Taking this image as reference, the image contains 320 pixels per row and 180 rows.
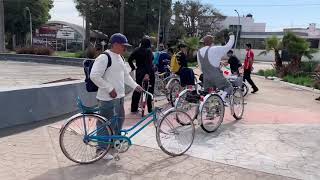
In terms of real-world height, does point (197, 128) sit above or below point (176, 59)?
below

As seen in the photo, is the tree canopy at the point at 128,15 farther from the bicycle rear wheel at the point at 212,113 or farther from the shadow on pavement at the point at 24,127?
the bicycle rear wheel at the point at 212,113

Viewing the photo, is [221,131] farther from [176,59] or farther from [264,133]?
[176,59]

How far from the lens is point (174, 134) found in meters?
6.32

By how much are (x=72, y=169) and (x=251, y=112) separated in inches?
233

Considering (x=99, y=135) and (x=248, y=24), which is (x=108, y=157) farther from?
(x=248, y=24)

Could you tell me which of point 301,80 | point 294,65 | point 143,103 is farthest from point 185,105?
point 294,65

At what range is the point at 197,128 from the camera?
8.16m

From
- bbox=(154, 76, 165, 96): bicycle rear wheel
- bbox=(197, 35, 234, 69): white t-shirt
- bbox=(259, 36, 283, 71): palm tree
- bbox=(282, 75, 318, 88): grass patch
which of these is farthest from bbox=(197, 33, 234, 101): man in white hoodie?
bbox=(259, 36, 283, 71): palm tree

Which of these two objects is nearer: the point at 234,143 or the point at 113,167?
the point at 113,167

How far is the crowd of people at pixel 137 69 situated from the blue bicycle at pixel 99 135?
0.19m

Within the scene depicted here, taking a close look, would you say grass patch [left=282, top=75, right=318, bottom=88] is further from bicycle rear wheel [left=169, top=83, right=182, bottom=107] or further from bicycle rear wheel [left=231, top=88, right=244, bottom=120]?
bicycle rear wheel [left=231, top=88, right=244, bottom=120]

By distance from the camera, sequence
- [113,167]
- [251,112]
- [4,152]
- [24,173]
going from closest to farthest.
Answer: [24,173]
[113,167]
[4,152]
[251,112]

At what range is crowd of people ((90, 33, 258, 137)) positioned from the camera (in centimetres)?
580

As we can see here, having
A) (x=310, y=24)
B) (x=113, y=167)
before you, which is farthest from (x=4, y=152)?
(x=310, y=24)
